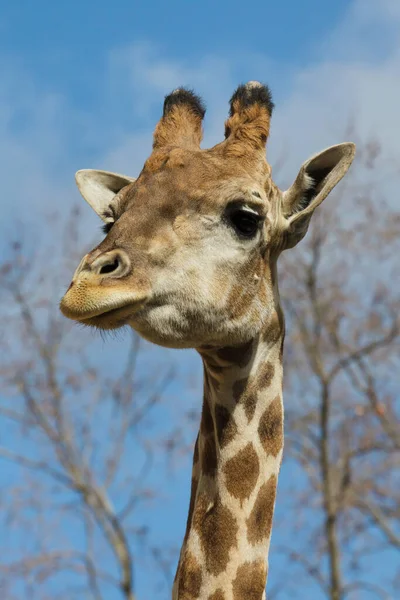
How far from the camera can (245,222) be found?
5508 mm

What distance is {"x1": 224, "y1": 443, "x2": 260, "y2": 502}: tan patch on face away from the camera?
5238 mm

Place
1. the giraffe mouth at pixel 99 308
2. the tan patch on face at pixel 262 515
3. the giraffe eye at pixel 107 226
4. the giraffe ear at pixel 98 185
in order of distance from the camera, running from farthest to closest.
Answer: the giraffe ear at pixel 98 185 < the giraffe eye at pixel 107 226 < the tan patch on face at pixel 262 515 < the giraffe mouth at pixel 99 308

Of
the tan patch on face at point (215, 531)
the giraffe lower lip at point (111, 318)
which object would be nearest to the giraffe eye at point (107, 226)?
the giraffe lower lip at point (111, 318)

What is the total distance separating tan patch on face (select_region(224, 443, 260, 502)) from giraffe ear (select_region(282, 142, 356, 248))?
1.38 meters

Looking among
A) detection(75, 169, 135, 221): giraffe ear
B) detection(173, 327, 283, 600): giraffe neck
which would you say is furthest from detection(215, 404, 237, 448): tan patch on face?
detection(75, 169, 135, 221): giraffe ear

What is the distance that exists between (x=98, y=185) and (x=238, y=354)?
1.81 meters

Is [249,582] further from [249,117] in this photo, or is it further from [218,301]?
[249,117]

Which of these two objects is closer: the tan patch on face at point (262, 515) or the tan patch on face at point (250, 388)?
the tan patch on face at point (262, 515)

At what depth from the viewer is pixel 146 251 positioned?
5.03 meters

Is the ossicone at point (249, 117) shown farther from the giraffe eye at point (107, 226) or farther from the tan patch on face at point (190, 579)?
the tan patch on face at point (190, 579)

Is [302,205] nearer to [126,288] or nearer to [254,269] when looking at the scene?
[254,269]

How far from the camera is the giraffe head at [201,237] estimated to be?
4867 millimetres

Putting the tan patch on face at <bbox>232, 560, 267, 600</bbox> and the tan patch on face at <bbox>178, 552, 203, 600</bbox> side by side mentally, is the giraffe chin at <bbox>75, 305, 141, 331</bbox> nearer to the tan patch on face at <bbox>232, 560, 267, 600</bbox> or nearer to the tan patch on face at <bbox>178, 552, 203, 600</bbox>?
the tan patch on face at <bbox>178, 552, 203, 600</bbox>

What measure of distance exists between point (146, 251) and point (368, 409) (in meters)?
20.9
